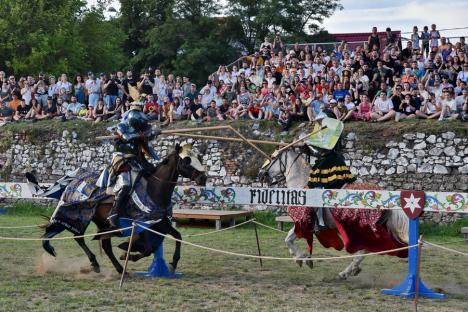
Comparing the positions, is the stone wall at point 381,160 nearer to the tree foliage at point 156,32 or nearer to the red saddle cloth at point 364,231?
the red saddle cloth at point 364,231

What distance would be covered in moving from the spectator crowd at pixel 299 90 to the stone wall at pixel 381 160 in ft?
2.34

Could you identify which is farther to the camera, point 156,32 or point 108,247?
point 156,32

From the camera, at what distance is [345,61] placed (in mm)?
19578

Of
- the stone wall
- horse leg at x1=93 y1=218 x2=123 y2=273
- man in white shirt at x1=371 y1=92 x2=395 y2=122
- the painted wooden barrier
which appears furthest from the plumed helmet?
man in white shirt at x1=371 y1=92 x2=395 y2=122

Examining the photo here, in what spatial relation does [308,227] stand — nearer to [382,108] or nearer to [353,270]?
[353,270]

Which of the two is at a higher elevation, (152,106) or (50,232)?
(152,106)

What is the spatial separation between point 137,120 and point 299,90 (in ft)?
→ 28.5

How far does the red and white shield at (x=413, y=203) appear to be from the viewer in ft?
31.5

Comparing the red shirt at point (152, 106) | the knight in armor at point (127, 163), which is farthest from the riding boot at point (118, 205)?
the red shirt at point (152, 106)

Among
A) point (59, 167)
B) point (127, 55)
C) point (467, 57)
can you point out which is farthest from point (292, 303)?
point (127, 55)

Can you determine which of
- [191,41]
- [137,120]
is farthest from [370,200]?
[191,41]

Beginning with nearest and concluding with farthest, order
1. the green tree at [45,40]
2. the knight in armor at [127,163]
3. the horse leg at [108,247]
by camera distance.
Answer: the knight in armor at [127,163]
the horse leg at [108,247]
the green tree at [45,40]

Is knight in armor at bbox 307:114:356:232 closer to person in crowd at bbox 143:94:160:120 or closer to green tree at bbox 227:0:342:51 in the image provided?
person in crowd at bbox 143:94:160:120

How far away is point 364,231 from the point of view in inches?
411
